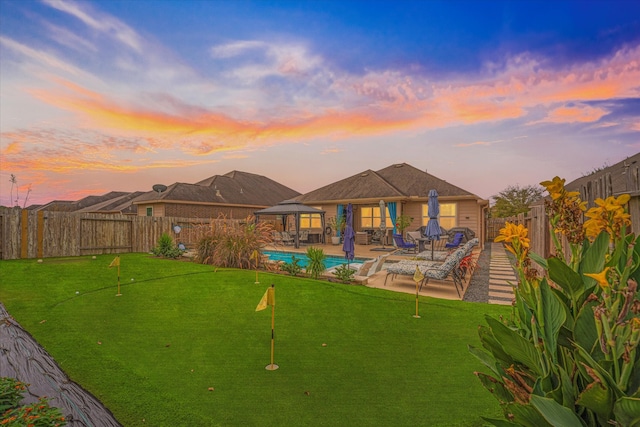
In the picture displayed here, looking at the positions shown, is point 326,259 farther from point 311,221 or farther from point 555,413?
point 555,413

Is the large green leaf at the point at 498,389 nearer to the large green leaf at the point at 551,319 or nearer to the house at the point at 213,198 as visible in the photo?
the large green leaf at the point at 551,319

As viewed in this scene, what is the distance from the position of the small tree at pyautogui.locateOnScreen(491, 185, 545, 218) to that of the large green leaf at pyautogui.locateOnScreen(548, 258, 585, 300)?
106 ft

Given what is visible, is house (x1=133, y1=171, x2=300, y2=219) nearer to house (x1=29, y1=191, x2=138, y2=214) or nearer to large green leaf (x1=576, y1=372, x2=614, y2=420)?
house (x1=29, y1=191, x2=138, y2=214)

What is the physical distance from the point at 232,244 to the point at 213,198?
17.5 metres

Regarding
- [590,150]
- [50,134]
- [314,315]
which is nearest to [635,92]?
[590,150]

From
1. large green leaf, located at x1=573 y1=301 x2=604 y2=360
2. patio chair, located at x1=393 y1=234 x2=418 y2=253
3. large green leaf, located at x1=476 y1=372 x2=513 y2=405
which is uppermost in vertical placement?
large green leaf, located at x1=573 y1=301 x2=604 y2=360

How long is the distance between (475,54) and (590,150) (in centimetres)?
843

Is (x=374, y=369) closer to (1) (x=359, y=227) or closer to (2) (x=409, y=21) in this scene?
(2) (x=409, y=21)

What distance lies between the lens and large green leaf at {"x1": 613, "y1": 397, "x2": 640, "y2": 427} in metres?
0.91

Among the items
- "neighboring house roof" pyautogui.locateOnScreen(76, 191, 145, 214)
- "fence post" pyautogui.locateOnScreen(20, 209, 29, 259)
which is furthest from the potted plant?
"neighboring house roof" pyautogui.locateOnScreen(76, 191, 145, 214)

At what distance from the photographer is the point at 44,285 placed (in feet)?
22.1

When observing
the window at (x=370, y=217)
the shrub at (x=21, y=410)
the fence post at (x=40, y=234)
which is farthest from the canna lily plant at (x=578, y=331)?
the window at (x=370, y=217)

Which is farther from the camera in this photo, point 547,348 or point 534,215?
point 534,215

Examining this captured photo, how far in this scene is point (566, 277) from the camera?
3.88 ft
